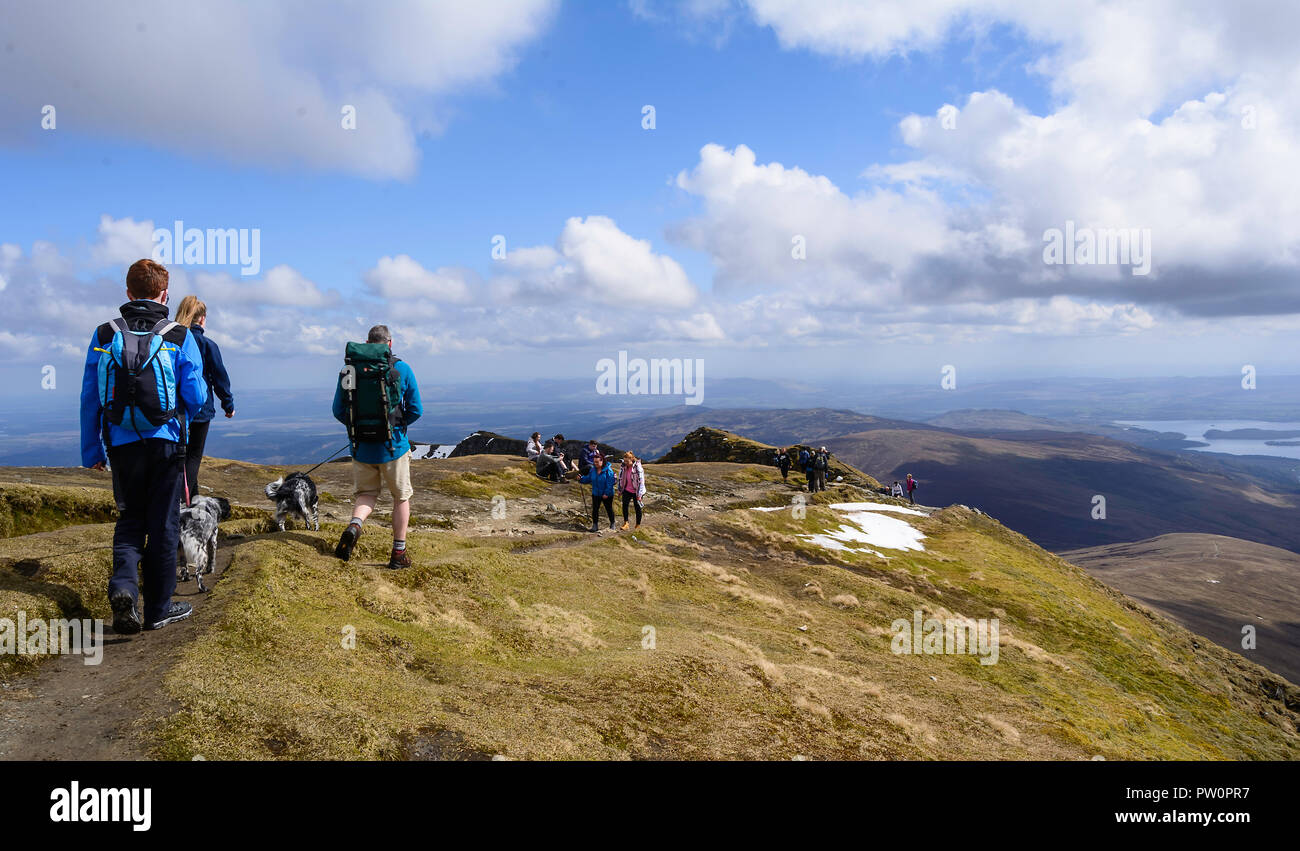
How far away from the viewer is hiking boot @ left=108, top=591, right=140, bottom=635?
28.4 ft

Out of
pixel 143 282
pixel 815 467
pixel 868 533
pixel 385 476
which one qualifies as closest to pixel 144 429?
pixel 143 282

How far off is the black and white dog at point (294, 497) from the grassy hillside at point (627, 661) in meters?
1.02

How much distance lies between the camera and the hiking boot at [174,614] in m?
9.07

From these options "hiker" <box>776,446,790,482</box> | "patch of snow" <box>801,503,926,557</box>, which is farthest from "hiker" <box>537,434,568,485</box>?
"hiker" <box>776,446,790,482</box>

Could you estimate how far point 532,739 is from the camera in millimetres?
7902

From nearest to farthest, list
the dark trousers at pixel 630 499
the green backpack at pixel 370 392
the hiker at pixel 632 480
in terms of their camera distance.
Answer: the green backpack at pixel 370 392, the hiker at pixel 632 480, the dark trousers at pixel 630 499

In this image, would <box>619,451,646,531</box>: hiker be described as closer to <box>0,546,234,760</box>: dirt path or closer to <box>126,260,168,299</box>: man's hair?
<box>0,546,234,760</box>: dirt path

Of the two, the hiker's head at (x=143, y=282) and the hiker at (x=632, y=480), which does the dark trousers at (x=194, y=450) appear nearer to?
the hiker's head at (x=143, y=282)

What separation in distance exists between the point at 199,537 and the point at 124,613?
242cm

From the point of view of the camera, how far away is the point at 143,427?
8422 millimetres

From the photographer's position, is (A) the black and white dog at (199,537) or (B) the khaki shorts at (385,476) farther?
(B) the khaki shorts at (385,476)

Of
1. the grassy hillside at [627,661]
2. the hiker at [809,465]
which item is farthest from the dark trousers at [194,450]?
the hiker at [809,465]
